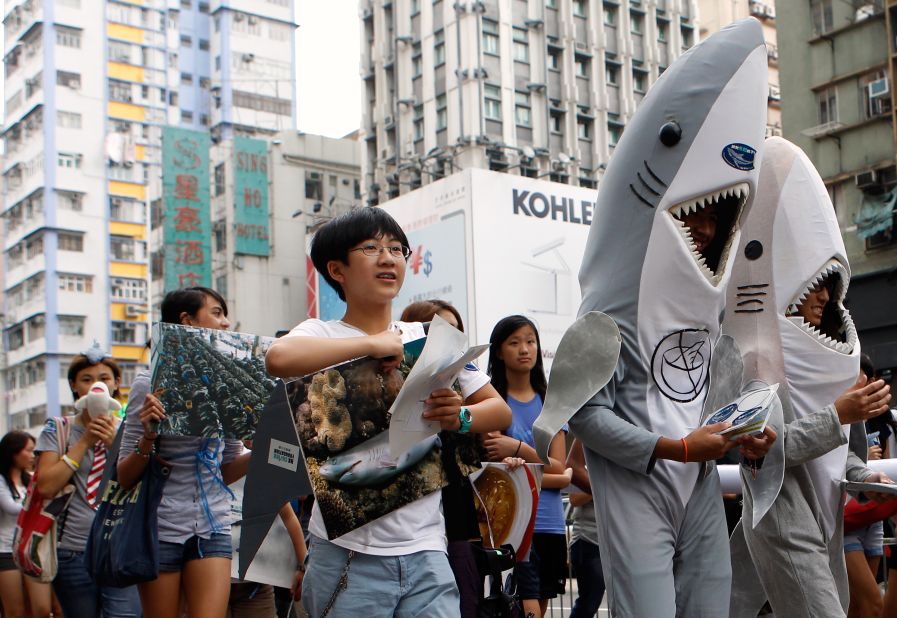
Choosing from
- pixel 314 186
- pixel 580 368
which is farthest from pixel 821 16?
pixel 314 186

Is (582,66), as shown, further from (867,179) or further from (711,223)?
(711,223)

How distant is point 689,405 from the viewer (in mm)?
4016

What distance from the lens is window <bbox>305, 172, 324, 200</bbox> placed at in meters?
51.4

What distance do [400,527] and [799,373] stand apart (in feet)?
5.71

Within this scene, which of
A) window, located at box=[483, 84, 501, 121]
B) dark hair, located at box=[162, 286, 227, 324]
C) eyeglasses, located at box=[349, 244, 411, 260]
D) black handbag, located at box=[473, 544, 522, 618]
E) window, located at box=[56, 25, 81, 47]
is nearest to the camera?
eyeglasses, located at box=[349, 244, 411, 260]

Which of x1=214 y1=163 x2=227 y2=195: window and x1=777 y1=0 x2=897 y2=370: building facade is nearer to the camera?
x1=777 y1=0 x2=897 y2=370: building facade

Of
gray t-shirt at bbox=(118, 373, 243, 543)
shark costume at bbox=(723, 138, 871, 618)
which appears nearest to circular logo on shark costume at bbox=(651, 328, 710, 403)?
shark costume at bbox=(723, 138, 871, 618)

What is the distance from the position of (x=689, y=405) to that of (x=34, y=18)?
68.0 metres

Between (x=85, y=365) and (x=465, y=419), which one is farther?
(x=85, y=365)

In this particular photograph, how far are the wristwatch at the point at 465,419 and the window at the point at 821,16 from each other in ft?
82.3

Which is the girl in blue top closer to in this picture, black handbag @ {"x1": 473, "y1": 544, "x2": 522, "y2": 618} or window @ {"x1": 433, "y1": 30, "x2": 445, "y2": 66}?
black handbag @ {"x1": 473, "y1": 544, "x2": 522, "y2": 618}

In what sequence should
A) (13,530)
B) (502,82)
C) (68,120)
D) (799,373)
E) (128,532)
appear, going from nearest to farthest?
(799,373) → (128,532) → (13,530) → (502,82) → (68,120)

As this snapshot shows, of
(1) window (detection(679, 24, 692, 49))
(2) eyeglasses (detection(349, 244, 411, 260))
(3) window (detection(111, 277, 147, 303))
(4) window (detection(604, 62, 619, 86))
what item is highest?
(1) window (detection(679, 24, 692, 49))

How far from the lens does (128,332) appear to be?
64.5 meters
